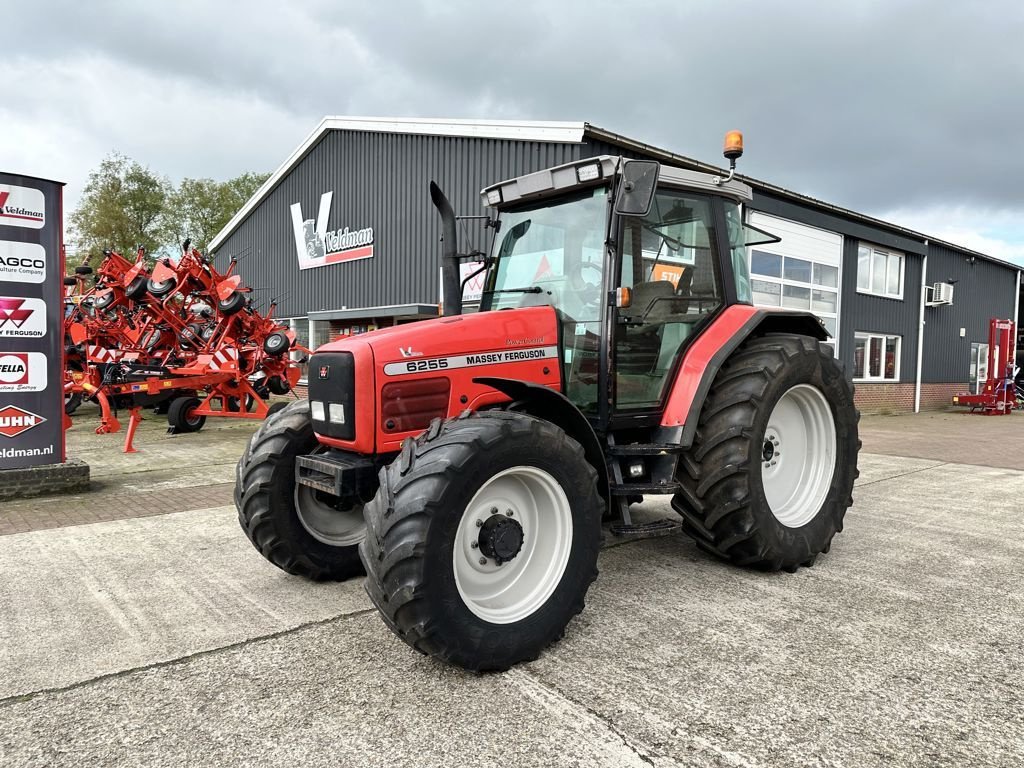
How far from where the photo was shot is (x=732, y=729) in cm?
234

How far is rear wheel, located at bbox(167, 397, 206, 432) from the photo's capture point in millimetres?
10828

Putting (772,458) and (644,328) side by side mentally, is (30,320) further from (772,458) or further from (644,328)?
(772,458)

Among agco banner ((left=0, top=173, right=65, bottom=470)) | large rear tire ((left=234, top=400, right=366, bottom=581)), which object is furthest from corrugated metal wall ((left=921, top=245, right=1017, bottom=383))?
agco banner ((left=0, top=173, right=65, bottom=470))

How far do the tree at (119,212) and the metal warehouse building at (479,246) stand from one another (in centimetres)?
→ 1606

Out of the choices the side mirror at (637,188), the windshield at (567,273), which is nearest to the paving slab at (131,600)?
the windshield at (567,273)

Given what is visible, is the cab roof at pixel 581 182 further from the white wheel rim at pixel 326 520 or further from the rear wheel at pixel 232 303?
the rear wheel at pixel 232 303

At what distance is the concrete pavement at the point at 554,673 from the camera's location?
88.4 inches

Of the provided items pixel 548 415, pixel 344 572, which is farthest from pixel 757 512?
pixel 344 572

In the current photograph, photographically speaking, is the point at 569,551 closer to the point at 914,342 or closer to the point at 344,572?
the point at 344,572

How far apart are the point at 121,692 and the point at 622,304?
268 centimetres

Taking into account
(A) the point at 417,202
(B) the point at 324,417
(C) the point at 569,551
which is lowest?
(C) the point at 569,551

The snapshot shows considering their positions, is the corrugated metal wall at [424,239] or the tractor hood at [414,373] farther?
the corrugated metal wall at [424,239]

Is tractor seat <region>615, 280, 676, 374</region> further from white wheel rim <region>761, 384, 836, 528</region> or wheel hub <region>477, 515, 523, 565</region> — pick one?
wheel hub <region>477, 515, 523, 565</region>

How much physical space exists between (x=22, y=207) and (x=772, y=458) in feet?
21.2
